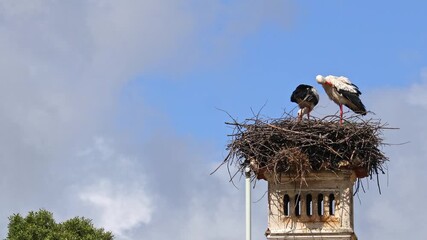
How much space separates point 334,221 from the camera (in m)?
33.8

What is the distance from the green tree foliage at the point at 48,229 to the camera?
50125 millimetres

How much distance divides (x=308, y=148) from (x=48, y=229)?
1811cm

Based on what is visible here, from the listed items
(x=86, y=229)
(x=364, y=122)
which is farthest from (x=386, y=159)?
(x=86, y=229)

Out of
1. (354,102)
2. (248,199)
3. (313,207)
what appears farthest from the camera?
(354,102)

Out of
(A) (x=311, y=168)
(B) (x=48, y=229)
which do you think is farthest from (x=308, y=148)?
(B) (x=48, y=229)

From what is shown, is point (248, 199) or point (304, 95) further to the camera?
point (304, 95)

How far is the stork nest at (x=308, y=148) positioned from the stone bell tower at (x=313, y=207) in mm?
227

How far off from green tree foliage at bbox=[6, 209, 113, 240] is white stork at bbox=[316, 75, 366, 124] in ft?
48.2

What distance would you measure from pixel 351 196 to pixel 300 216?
3.67 feet

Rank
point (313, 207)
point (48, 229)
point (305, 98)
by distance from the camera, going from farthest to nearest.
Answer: point (48, 229) → point (305, 98) → point (313, 207)

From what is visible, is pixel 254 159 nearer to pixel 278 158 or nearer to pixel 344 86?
pixel 278 158

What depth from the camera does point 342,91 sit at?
1453 inches

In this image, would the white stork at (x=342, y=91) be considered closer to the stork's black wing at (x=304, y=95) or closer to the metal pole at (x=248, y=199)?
the stork's black wing at (x=304, y=95)

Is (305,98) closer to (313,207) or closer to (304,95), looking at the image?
(304,95)
